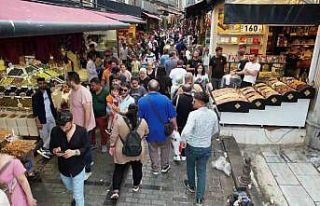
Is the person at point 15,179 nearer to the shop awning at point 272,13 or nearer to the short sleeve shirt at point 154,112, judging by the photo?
the short sleeve shirt at point 154,112

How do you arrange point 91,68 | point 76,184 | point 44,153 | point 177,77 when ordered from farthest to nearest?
point 91,68
point 177,77
point 44,153
point 76,184

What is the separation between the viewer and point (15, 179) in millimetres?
3320

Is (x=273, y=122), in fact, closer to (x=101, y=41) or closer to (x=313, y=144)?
(x=313, y=144)

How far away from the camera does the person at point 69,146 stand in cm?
388

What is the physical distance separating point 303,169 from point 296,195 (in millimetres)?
1173

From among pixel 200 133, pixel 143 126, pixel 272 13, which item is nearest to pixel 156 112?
pixel 143 126

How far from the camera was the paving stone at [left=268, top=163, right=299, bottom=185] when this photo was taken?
6.18m

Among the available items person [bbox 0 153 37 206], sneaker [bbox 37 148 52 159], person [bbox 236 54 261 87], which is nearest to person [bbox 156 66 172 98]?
person [bbox 236 54 261 87]

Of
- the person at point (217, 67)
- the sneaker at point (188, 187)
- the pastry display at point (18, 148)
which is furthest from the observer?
the person at point (217, 67)

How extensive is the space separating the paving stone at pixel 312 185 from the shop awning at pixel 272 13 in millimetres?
3793

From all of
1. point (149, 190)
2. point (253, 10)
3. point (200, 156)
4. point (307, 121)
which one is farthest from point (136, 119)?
point (307, 121)

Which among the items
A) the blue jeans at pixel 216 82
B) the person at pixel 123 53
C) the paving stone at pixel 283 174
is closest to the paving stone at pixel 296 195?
the paving stone at pixel 283 174

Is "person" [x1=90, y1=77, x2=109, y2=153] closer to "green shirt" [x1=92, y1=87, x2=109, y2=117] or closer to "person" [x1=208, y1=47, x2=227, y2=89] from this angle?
"green shirt" [x1=92, y1=87, x2=109, y2=117]

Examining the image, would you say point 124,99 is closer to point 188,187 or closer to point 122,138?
point 122,138
